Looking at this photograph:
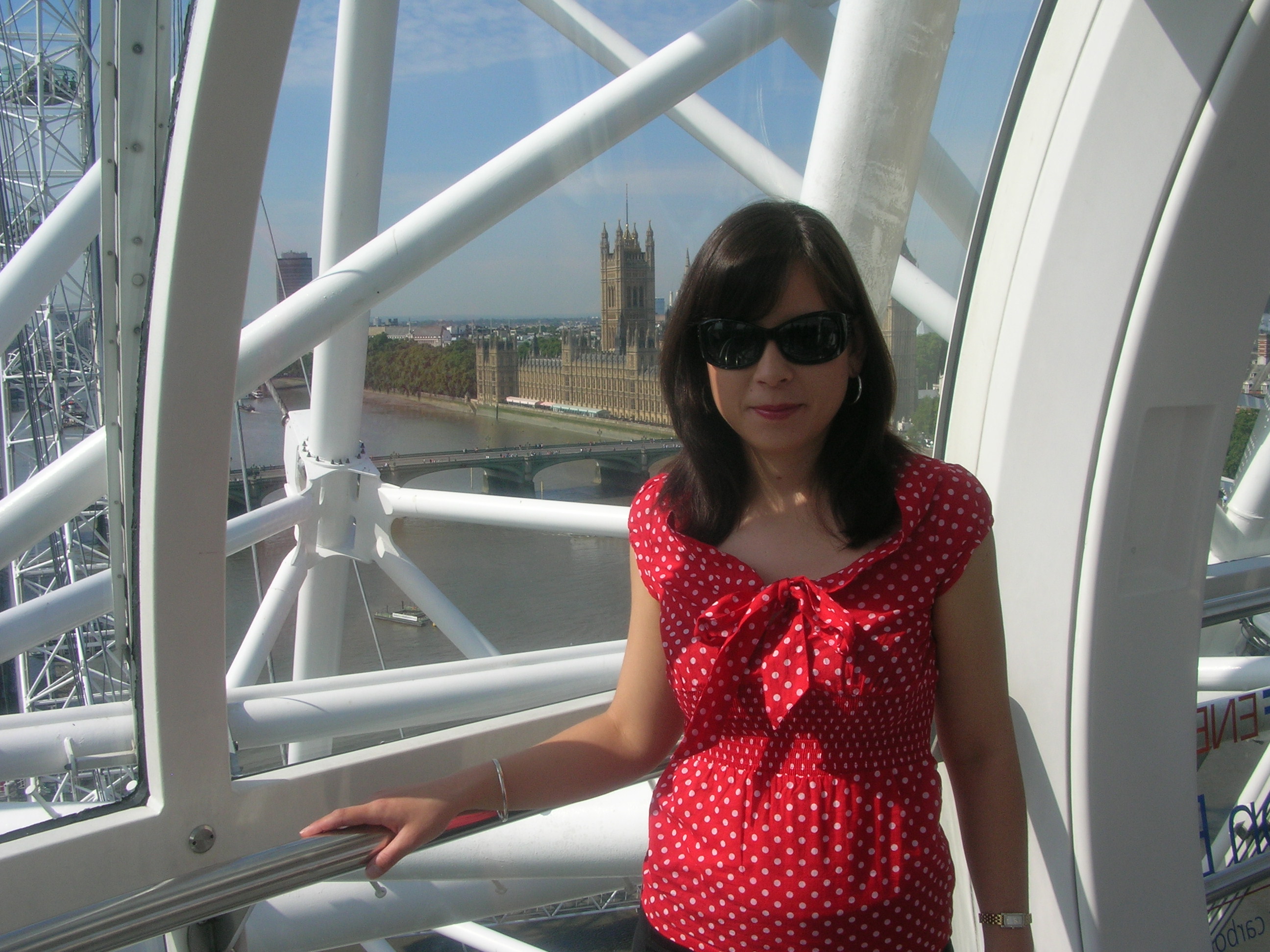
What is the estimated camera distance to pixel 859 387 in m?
1.49

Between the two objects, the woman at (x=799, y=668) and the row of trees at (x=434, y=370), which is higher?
the row of trees at (x=434, y=370)

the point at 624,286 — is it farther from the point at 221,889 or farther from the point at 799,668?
the point at 221,889

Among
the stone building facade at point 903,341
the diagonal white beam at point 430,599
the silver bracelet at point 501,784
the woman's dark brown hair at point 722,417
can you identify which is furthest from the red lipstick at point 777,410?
the diagonal white beam at point 430,599

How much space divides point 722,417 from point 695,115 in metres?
1.71

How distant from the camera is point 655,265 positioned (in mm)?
2541

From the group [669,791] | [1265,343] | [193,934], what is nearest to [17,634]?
[193,934]

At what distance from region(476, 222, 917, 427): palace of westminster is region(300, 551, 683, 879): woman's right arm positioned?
107 centimetres

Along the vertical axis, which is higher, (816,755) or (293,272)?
(293,272)

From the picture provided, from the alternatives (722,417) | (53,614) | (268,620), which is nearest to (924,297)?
(722,417)

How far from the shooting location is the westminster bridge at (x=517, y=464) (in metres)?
2.89

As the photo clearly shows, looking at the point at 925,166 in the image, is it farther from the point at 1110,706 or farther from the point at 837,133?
the point at 1110,706

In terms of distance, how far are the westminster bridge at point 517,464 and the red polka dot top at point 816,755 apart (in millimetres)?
1436

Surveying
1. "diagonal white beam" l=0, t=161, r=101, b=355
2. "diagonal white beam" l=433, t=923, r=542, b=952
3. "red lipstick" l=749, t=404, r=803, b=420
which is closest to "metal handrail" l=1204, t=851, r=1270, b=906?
"red lipstick" l=749, t=404, r=803, b=420

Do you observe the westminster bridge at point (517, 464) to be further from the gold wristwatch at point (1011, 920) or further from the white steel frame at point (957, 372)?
the gold wristwatch at point (1011, 920)
